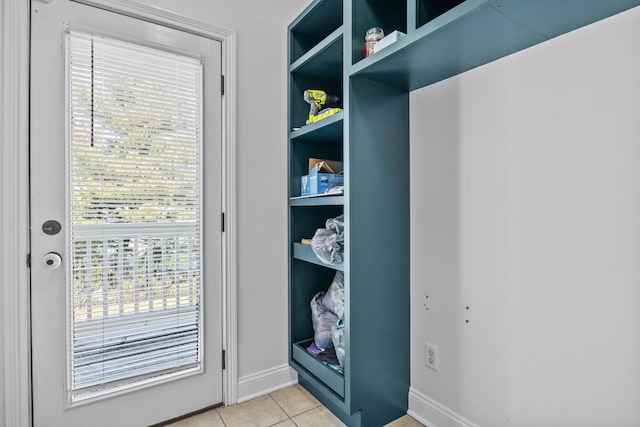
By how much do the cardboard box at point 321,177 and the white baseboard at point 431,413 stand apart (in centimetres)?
109

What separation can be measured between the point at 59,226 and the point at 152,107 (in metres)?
0.64

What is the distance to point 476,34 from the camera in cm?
109

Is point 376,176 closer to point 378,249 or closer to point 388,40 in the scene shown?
point 378,249

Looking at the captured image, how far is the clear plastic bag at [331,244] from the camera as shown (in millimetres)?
1561

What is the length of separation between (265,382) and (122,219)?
1.14 metres

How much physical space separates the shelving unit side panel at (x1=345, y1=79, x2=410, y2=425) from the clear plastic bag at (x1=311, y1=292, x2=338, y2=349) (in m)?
0.30

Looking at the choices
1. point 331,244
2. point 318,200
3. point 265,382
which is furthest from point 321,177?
point 265,382

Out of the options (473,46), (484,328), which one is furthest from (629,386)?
(473,46)

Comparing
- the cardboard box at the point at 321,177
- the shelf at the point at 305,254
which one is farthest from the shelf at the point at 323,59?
the shelf at the point at 305,254

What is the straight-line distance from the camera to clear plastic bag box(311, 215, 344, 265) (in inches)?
61.4

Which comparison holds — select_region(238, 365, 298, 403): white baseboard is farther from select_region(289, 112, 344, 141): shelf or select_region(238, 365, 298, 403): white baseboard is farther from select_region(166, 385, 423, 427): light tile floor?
select_region(289, 112, 344, 141): shelf

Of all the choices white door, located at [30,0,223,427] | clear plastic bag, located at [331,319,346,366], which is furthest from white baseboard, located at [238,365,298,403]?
clear plastic bag, located at [331,319,346,366]

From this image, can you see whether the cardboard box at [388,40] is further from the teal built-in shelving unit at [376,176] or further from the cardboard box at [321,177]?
the cardboard box at [321,177]

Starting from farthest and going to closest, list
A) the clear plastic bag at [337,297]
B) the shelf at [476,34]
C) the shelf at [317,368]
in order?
the clear plastic bag at [337,297], the shelf at [317,368], the shelf at [476,34]
